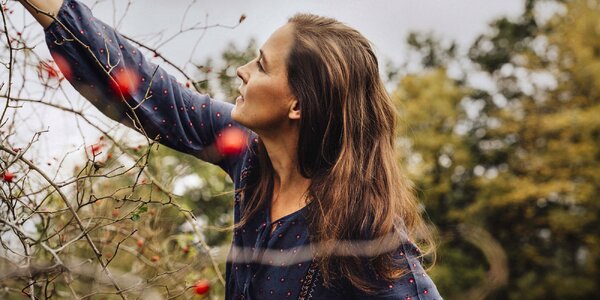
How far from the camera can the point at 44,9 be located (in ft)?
4.92

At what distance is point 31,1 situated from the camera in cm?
147

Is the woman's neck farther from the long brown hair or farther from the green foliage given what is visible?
the green foliage

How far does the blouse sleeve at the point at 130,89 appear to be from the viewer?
1.54m

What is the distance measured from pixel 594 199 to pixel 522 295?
7.97ft

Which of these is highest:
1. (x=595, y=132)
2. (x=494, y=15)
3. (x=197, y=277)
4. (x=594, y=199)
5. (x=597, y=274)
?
(x=494, y=15)

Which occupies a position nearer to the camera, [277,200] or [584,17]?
[277,200]

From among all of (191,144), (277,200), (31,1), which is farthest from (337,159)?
(31,1)

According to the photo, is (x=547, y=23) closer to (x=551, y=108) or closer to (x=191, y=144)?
(x=551, y=108)

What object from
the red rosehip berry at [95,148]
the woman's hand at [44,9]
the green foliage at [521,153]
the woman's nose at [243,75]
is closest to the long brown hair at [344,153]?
the woman's nose at [243,75]

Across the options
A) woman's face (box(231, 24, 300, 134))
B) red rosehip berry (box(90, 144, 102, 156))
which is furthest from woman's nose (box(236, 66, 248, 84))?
red rosehip berry (box(90, 144, 102, 156))

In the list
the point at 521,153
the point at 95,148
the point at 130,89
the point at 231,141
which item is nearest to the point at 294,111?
the point at 231,141

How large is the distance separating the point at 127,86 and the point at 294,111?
43 cm

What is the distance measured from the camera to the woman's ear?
1.73 meters

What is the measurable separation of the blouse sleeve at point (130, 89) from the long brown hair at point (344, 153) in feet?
0.61
